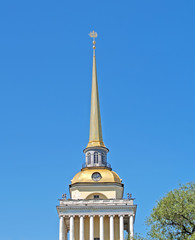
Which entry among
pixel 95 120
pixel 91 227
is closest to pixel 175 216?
pixel 91 227

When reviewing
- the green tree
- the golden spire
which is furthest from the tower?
the green tree

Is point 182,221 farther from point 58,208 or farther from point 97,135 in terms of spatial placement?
point 97,135

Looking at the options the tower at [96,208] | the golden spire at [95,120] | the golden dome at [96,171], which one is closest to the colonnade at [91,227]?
the tower at [96,208]

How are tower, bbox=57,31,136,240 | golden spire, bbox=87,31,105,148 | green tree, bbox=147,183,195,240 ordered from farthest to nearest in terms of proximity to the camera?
golden spire, bbox=87,31,105,148
tower, bbox=57,31,136,240
green tree, bbox=147,183,195,240

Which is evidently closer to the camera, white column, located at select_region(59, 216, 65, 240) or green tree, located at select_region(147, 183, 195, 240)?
green tree, located at select_region(147, 183, 195, 240)

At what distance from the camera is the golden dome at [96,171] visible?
195 ft

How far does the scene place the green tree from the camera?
124 ft

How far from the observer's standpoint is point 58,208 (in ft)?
186

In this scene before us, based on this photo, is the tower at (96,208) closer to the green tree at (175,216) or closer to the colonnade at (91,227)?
the colonnade at (91,227)

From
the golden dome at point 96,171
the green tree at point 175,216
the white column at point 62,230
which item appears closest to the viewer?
the green tree at point 175,216

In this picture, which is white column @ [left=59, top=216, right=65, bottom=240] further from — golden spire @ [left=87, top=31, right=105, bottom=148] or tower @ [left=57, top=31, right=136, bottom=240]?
golden spire @ [left=87, top=31, right=105, bottom=148]

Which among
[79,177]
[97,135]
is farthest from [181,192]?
[97,135]

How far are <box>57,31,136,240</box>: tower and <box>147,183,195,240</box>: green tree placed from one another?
17132mm

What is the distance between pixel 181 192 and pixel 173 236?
3.22 m
